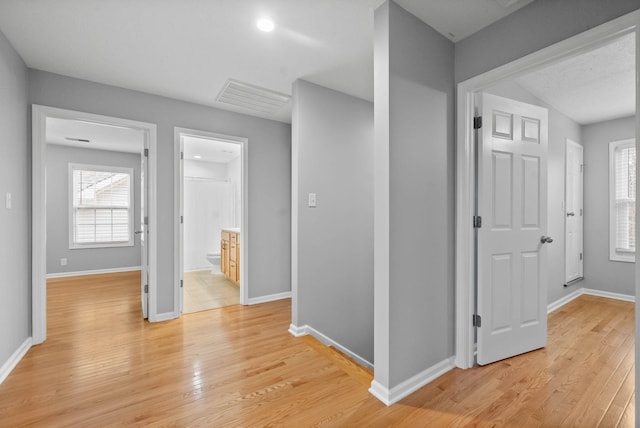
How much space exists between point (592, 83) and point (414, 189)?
253cm

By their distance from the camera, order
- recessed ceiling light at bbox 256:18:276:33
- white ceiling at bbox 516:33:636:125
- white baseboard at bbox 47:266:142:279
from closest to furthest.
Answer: recessed ceiling light at bbox 256:18:276:33 < white ceiling at bbox 516:33:636:125 < white baseboard at bbox 47:266:142:279

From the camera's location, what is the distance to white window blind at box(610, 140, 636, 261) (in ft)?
12.2

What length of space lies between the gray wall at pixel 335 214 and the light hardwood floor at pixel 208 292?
1405 millimetres

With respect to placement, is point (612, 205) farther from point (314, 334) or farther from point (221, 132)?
point (221, 132)

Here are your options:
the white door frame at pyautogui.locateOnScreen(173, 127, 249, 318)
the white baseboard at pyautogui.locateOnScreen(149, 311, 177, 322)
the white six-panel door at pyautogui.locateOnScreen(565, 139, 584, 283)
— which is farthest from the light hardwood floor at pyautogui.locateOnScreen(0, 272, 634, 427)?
the white six-panel door at pyautogui.locateOnScreen(565, 139, 584, 283)

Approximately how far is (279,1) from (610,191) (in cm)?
472

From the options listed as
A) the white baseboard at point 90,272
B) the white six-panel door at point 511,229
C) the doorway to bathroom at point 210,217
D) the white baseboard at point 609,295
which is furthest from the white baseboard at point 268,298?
the white baseboard at point 609,295

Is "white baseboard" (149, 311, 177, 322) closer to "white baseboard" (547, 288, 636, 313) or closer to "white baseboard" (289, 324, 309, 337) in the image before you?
"white baseboard" (289, 324, 309, 337)

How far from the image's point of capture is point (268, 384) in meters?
1.87

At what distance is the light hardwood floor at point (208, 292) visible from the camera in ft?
11.6

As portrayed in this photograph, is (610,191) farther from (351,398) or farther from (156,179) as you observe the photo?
(156,179)

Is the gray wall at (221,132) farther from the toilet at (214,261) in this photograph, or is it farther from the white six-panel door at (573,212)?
the white six-panel door at (573,212)

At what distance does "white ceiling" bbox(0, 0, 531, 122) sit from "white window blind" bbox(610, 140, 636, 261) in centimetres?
346

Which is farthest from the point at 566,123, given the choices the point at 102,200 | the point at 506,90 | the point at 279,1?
the point at 102,200
